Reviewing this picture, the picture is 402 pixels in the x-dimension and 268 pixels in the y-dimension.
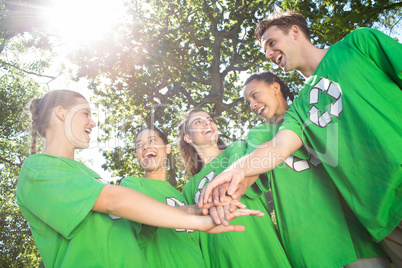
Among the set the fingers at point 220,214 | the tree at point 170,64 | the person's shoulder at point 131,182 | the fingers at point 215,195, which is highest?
the tree at point 170,64

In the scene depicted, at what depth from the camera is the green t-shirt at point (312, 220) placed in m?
2.21

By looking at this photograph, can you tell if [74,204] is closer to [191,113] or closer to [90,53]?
[191,113]

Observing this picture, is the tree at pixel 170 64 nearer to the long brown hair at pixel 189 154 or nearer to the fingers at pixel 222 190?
the long brown hair at pixel 189 154

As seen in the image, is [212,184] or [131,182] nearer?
[212,184]

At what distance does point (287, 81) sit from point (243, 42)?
9.45 ft

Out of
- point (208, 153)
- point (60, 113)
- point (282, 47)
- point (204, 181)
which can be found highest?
point (282, 47)

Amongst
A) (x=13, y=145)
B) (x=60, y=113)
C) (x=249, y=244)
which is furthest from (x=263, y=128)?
(x=13, y=145)

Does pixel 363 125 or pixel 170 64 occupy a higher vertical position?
pixel 170 64

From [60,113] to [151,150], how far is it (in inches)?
65.4

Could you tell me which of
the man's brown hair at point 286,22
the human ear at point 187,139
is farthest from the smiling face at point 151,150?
the man's brown hair at point 286,22

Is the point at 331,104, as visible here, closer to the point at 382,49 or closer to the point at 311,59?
the point at 382,49

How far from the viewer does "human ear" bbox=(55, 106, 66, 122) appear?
7.55ft

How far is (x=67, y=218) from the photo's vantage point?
1662 millimetres

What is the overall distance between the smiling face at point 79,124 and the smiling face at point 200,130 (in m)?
1.66
